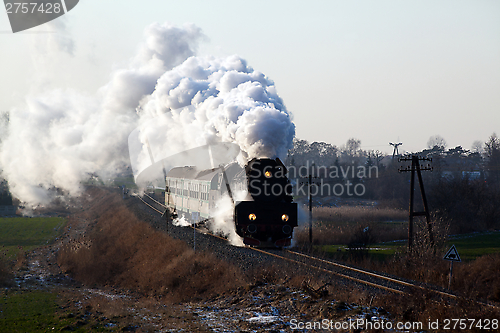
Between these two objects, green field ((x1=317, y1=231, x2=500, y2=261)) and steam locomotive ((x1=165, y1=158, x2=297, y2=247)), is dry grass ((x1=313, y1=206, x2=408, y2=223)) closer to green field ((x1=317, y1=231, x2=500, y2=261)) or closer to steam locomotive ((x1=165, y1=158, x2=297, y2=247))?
green field ((x1=317, y1=231, x2=500, y2=261))

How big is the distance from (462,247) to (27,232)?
38.6m

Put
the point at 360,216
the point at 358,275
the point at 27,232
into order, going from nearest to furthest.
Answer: the point at 358,275 < the point at 27,232 < the point at 360,216

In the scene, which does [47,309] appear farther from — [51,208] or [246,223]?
[51,208]

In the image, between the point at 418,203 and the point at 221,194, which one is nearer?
the point at 221,194

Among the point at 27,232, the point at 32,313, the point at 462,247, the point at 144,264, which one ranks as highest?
the point at 32,313

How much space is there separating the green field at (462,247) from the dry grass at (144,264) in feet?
30.5

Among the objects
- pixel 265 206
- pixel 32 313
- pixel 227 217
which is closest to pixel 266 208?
pixel 265 206

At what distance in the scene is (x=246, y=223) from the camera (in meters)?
17.1

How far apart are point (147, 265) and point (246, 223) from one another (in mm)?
7871

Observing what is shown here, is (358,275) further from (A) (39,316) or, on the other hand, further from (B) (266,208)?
(A) (39,316)

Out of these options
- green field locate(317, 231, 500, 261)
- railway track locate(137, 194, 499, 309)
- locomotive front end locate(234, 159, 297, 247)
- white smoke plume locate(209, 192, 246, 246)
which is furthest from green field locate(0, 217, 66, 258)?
green field locate(317, 231, 500, 261)

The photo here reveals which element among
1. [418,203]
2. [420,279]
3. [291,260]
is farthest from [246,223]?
[418,203]

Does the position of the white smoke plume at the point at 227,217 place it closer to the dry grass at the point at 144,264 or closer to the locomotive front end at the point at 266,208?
the locomotive front end at the point at 266,208

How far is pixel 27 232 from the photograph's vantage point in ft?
122
